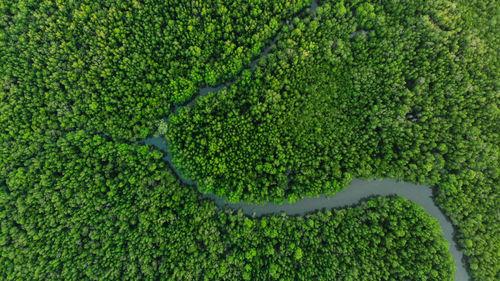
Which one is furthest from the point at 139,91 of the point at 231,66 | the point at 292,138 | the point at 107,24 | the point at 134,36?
the point at 292,138

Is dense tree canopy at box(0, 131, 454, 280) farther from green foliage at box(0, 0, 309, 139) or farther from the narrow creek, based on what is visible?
green foliage at box(0, 0, 309, 139)

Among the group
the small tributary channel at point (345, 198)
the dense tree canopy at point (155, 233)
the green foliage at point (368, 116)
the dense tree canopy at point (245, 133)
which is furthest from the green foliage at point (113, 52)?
the small tributary channel at point (345, 198)

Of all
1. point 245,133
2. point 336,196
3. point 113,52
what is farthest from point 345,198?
point 113,52

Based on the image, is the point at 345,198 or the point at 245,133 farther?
the point at 345,198

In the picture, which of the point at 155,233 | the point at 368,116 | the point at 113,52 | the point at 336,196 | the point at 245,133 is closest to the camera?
the point at 155,233

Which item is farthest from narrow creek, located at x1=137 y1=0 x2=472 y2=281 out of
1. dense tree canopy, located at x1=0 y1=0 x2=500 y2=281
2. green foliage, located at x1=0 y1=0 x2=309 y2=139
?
green foliage, located at x1=0 y1=0 x2=309 y2=139

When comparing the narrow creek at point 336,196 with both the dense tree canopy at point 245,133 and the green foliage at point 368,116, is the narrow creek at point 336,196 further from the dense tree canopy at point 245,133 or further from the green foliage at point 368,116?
the green foliage at point 368,116

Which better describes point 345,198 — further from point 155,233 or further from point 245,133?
point 155,233

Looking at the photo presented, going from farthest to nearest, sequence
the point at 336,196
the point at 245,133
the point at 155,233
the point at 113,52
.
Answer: the point at 336,196, the point at 245,133, the point at 113,52, the point at 155,233

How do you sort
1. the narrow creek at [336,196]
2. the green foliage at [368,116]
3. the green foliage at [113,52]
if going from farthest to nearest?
the narrow creek at [336,196], the green foliage at [113,52], the green foliage at [368,116]

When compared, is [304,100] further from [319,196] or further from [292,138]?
[319,196]

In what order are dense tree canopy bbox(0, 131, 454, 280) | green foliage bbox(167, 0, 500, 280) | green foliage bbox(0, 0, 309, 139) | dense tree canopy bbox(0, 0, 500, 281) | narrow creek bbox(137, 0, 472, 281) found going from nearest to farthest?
1. dense tree canopy bbox(0, 131, 454, 280)
2. dense tree canopy bbox(0, 0, 500, 281)
3. green foliage bbox(167, 0, 500, 280)
4. green foliage bbox(0, 0, 309, 139)
5. narrow creek bbox(137, 0, 472, 281)
